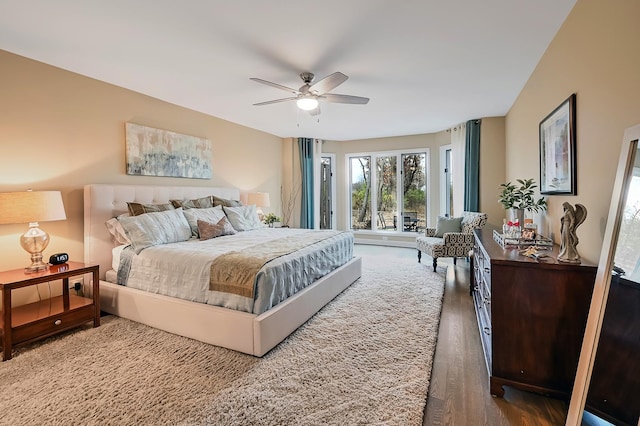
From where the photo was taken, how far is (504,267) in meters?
1.82

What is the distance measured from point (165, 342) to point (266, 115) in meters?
3.63

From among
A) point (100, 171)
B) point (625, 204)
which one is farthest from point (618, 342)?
point (100, 171)

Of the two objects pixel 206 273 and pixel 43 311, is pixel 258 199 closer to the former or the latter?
pixel 206 273

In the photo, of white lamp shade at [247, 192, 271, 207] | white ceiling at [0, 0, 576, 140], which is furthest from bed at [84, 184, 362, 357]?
white lamp shade at [247, 192, 271, 207]

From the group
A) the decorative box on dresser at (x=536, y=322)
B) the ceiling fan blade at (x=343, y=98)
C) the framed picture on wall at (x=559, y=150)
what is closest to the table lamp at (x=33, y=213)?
the ceiling fan blade at (x=343, y=98)

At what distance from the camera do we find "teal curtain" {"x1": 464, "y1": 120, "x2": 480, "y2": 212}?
201 inches

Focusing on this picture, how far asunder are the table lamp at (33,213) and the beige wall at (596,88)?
4.13 m

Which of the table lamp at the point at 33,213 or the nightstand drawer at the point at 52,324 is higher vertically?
the table lamp at the point at 33,213

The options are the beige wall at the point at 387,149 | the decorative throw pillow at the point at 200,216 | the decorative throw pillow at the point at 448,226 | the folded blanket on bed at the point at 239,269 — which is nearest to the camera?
the folded blanket on bed at the point at 239,269

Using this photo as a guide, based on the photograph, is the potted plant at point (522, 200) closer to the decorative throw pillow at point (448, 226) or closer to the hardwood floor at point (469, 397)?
the hardwood floor at point (469, 397)

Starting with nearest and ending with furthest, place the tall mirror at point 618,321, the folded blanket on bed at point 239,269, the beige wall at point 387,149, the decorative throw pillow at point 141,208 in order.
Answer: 1. the tall mirror at point 618,321
2. the folded blanket on bed at point 239,269
3. the decorative throw pillow at point 141,208
4. the beige wall at point 387,149

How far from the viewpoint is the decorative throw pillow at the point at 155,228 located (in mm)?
3025

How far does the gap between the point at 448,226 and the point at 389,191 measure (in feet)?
7.11

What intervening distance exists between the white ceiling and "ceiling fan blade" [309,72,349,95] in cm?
23
